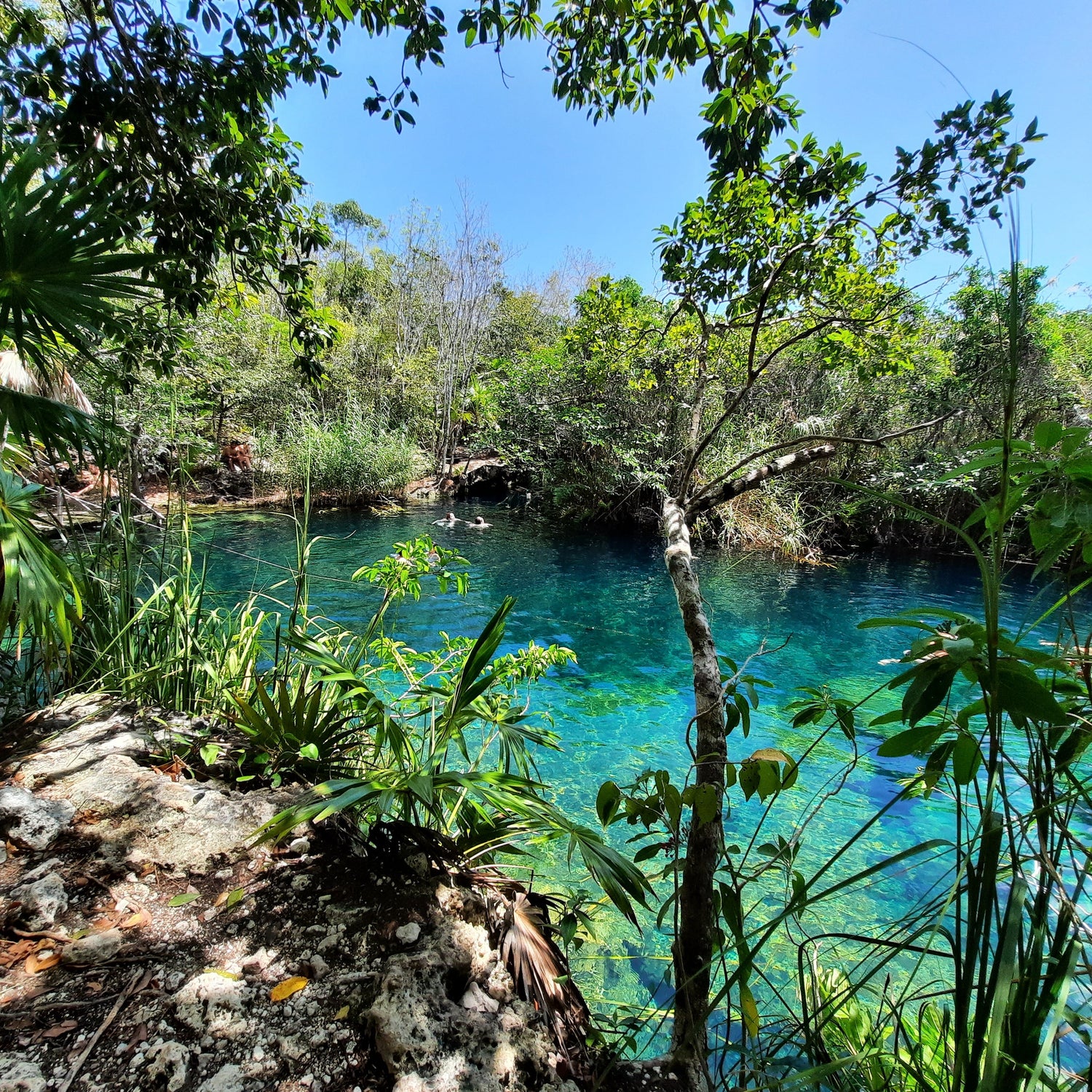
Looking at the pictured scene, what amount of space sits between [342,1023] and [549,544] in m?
12.7

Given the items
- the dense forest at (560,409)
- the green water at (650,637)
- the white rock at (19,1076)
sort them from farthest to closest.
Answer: the dense forest at (560,409)
the green water at (650,637)
the white rock at (19,1076)

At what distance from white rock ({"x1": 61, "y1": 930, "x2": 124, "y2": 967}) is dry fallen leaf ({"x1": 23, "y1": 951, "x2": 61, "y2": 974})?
0.02 metres

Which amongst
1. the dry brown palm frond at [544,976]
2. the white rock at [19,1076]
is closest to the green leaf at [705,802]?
the dry brown palm frond at [544,976]

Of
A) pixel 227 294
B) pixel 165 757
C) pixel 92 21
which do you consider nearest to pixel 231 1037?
pixel 165 757

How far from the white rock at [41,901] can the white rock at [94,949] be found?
0.49 ft

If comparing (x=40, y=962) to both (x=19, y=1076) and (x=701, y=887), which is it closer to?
(x=19, y=1076)

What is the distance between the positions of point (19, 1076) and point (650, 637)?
23.1 ft

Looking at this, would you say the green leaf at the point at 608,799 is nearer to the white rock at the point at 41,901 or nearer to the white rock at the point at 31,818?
the white rock at the point at 41,901

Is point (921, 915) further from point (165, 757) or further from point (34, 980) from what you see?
point (165, 757)

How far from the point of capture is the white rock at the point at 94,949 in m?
1.27

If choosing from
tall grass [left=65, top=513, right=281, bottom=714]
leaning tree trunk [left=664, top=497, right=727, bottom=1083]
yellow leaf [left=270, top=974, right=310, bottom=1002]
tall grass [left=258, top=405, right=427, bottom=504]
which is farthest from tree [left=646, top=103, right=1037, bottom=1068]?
tall grass [left=258, top=405, right=427, bottom=504]

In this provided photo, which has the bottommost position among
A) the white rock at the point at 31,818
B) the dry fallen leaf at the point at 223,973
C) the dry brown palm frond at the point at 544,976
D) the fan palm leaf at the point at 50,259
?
the dry brown palm frond at the point at 544,976

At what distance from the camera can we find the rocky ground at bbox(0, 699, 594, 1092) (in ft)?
3.58

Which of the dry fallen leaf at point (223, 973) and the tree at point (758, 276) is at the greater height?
the tree at point (758, 276)
